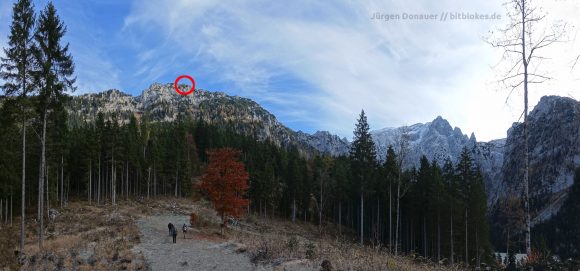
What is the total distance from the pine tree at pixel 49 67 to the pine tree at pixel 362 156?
3514cm

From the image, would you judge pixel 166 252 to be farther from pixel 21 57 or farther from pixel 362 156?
pixel 362 156

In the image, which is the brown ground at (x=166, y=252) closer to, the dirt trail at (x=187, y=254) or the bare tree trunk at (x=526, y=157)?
the dirt trail at (x=187, y=254)

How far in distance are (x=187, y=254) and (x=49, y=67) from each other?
14.3 m

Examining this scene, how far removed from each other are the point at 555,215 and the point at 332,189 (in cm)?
9112

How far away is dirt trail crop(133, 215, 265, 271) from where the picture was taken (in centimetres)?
2041

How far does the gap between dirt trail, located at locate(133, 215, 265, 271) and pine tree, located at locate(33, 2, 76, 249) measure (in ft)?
23.7

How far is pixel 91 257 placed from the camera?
21.7 m

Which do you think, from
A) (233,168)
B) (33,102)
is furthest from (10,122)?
(233,168)

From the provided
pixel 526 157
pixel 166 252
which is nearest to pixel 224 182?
pixel 166 252

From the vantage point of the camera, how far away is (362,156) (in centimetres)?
5347

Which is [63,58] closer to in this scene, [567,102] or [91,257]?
[91,257]

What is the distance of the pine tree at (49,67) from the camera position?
25.2 m

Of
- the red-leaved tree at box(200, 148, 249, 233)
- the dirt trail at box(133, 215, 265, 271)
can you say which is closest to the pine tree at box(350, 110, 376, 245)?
the red-leaved tree at box(200, 148, 249, 233)

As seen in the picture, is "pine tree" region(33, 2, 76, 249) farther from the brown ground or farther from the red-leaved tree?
the red-leaved tree
